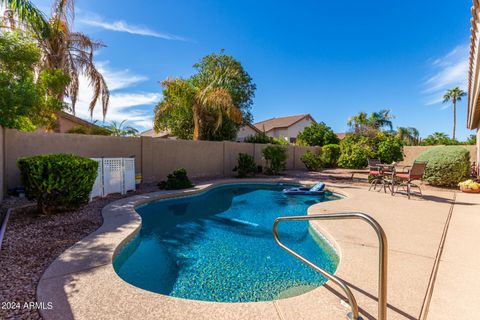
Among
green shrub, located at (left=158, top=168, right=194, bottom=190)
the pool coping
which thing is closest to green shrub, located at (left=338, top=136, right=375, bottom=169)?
green shrub, located at (left=158, top=168, right=194, bottom=190)

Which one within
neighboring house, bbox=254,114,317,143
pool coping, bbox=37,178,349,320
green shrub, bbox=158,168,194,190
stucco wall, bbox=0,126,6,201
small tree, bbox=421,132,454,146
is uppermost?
neighboring house, bbox=254,114,317,143

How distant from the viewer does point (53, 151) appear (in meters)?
8.45

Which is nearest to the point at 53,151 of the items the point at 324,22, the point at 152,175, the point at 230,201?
the point at 152,175

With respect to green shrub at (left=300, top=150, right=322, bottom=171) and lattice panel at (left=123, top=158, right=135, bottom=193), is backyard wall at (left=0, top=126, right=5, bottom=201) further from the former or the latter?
green shrub at (left=300, top=150, right=322, bottom=171)

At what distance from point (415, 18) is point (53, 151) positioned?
1753cm

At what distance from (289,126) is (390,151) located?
21567 millimetres

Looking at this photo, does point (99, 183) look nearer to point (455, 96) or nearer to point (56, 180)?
point (56, 180)

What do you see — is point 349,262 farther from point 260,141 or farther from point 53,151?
point 260,141

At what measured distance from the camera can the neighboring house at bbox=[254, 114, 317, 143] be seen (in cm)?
3458

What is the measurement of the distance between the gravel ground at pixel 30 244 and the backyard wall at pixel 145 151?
1936 millimetres

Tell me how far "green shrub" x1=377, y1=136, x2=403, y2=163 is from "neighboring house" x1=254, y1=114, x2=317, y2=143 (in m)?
20.2

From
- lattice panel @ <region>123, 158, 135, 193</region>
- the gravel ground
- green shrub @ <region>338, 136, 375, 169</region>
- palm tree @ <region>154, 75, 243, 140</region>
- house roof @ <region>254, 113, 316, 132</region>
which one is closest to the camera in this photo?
the gravel ground

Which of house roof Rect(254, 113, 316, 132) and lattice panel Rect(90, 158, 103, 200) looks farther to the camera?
house roof Rect(254, 113, 316, 132)

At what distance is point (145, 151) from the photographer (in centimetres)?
1141
